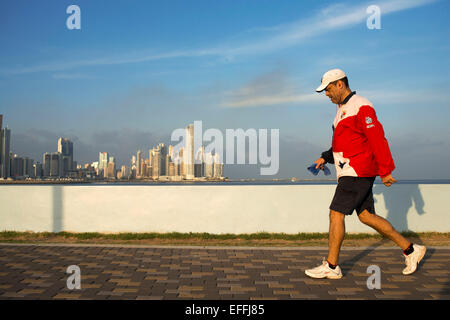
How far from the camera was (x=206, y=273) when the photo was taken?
4.76 meters

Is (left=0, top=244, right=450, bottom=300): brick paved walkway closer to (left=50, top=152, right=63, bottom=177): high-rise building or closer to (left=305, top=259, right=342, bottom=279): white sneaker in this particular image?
(left=305, top=259, right=342, bottom=279): white sneaker

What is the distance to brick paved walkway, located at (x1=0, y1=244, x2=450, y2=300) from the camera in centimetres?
387

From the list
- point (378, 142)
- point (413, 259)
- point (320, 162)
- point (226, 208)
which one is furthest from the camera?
point (226, 208)

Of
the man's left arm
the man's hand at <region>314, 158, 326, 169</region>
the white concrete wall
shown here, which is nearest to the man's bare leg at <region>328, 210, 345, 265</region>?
the man's left arm

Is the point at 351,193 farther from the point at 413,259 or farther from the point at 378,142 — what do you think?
the point at 413,259

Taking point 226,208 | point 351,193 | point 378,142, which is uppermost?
point 378,142

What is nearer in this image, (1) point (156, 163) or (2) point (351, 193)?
(2) point (351, 193)

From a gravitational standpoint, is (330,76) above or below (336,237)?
above

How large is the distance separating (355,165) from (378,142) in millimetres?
330

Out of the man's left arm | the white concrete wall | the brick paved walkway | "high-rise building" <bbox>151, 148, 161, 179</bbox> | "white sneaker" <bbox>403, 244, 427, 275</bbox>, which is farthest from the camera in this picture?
"high-rise building" <bbox>151, 148, 161, 179</bbox>

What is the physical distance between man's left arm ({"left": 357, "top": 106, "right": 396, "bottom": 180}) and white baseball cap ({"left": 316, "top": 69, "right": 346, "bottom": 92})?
50 cm

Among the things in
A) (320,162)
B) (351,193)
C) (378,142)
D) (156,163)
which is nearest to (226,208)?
(320,162)
